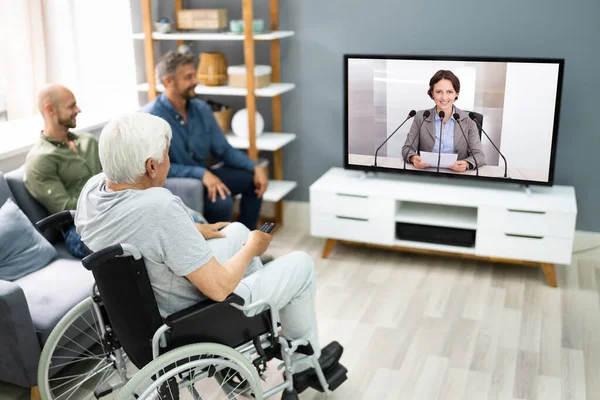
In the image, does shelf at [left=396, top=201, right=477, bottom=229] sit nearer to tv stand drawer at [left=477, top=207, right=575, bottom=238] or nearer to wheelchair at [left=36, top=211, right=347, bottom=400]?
tv stand drawer at [left=477, top=207, right=575, bottom=238]

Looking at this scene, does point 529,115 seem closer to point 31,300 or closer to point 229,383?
point 229,383

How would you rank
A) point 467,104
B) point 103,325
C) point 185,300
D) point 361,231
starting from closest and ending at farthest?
point 185,300 → point 103,325 → point 467,104 → point 361,231

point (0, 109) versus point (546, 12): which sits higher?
point (546, 12)

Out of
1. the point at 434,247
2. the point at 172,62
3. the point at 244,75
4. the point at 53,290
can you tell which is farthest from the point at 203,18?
the point at 53,290

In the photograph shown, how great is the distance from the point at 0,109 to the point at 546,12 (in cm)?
302

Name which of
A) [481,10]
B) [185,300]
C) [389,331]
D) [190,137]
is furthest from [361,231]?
[185,300]

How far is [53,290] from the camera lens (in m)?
2.62

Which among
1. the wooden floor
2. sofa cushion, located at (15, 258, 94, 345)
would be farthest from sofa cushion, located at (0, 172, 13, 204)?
the wooden floor

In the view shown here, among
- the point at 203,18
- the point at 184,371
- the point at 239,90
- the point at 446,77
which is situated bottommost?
the point at 184,371

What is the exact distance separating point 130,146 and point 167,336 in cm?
57

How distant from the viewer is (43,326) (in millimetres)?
2426

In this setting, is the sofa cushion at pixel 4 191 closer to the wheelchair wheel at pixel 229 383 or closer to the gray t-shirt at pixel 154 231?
the gray t-shirt at pixel 154 231

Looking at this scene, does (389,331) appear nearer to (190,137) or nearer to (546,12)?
(190,137)

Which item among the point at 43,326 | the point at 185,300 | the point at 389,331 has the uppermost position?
the point at 185,300
